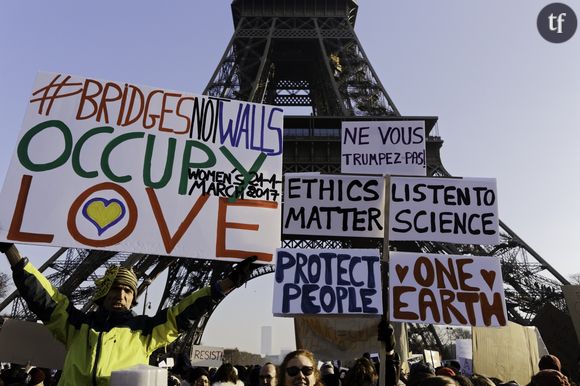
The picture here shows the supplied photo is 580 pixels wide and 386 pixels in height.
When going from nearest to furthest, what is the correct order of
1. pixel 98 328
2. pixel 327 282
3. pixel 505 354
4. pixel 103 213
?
1. pixel 98 328
2. pixel 103 213
3. pixel 327 282
4. pixel 505 354

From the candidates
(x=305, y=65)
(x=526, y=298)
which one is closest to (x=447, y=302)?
(x=526, y=298)

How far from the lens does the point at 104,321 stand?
255cm

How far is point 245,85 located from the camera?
1105 inches

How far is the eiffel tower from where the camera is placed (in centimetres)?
2008

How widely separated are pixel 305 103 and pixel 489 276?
1206 inches

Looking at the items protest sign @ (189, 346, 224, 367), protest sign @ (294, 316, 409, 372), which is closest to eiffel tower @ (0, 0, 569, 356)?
protest sign @ (189, 346, 224, 367)

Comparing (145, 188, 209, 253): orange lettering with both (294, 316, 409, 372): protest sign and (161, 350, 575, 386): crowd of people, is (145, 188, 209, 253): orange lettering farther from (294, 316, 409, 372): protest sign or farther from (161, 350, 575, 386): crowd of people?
(294, 316, 409, 372): protest sign

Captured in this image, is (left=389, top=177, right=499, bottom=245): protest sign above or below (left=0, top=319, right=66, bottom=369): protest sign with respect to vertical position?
above

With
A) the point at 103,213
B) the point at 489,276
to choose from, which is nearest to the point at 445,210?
the point at 489,276

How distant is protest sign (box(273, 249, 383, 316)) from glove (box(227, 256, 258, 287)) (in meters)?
A: 0.77

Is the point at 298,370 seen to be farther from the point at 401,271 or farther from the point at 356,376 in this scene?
the point at 401,271

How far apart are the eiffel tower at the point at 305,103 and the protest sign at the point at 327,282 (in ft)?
49.7

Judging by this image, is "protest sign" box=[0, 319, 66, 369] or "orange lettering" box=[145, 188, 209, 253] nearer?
"orange lettering" box=[145, 188, 209, 253]

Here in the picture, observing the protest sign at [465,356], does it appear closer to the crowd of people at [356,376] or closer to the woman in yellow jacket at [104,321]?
the crowd of people at [356,376]
